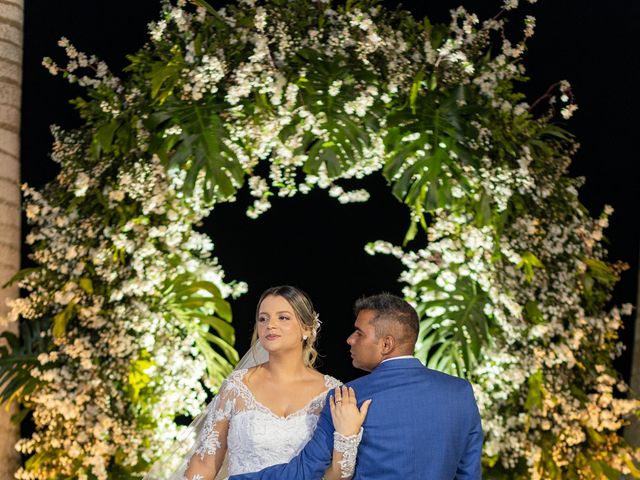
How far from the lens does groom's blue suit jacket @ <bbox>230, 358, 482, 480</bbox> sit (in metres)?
2.80

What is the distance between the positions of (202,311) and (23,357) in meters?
1.02

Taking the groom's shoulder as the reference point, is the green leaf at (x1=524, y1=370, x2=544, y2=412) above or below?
below

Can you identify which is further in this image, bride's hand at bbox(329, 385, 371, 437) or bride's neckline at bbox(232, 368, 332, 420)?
bride's neckline at bbox(232, 368, 332, 420)

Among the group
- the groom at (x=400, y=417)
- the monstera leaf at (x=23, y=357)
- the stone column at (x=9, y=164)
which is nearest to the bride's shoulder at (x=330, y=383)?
the groom at (x=400, y=417)

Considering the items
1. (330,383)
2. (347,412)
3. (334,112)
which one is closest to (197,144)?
(334,112)

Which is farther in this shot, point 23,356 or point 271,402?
point 23,356

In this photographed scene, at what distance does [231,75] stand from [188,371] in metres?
1.61

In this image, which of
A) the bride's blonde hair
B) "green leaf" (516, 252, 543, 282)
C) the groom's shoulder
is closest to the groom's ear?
the groom's shoulder

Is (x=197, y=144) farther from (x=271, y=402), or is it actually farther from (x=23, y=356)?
(x=271, y=402)

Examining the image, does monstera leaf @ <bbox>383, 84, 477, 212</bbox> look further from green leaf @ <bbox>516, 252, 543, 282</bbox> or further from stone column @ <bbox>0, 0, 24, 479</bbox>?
stone column @ <bbox>0, 0, 24, 479</bbox>

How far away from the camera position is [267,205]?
4875 millimetres

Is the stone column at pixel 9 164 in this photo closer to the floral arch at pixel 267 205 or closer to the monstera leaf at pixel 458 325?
the floral arch at pixel 267 205

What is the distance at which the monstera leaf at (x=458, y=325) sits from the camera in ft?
16.0

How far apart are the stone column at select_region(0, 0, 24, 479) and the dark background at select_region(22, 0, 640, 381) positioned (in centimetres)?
33
